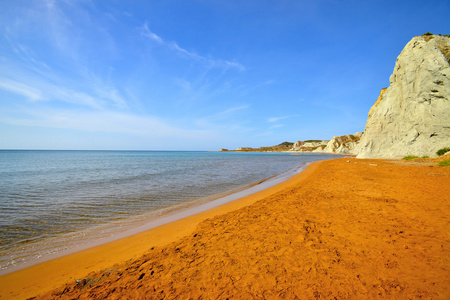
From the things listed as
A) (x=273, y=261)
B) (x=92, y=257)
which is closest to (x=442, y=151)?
(x=273, y=261)

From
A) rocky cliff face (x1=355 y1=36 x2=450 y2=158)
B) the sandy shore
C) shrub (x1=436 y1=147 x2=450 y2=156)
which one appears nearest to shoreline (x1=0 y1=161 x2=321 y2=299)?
the sandy shore

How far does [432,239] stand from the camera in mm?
4363

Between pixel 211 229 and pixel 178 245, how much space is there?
1288mm

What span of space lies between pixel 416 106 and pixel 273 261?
32649 millimetres

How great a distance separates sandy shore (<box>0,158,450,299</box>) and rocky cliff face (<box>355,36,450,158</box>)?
2368 cm

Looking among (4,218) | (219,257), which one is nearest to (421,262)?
(219,257)

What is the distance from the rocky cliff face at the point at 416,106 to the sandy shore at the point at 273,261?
23683mm

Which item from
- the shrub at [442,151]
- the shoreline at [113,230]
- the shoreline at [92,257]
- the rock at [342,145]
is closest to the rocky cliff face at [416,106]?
the shrub at [442,151]

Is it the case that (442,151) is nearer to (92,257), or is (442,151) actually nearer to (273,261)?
(273,261)

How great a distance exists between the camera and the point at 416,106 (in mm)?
24656

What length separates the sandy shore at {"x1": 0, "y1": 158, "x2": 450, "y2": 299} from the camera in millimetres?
3105

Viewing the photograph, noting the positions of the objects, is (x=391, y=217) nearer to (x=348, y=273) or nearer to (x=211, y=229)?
(x=348, y=273)

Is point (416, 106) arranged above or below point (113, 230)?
above

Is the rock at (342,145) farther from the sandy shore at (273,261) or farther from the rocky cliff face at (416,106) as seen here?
the sandy shore at (273,261)
